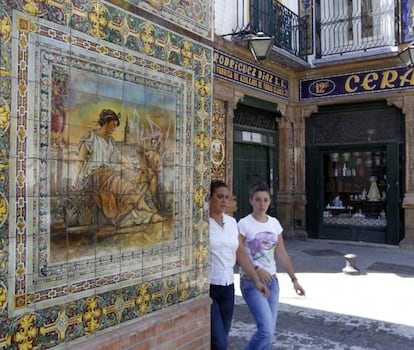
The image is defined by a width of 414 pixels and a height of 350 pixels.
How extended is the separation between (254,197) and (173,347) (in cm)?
133

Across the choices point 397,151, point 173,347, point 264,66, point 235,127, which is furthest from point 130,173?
point 397,151

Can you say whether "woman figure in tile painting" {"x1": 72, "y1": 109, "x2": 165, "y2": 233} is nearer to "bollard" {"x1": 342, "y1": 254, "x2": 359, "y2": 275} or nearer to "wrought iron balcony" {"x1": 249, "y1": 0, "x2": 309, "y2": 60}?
"bollard" {"x1": 342, "y1": 254, "x2": 359, "y2": 275}

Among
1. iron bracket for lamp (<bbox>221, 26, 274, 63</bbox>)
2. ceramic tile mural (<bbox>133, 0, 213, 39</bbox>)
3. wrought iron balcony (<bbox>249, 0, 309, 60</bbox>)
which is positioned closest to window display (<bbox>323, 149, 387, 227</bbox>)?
wrought iron balcony (<bbox>249, 0, 309, 60</bbox>)

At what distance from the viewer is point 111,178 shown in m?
2.97

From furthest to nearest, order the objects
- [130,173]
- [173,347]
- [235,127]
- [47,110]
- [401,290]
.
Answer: [235,127]
[401,290]
[173,347]
[130,173]
[47,110]

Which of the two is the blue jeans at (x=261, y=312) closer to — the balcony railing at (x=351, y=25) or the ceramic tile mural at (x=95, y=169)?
the ceramic tile mural at (x=95, y=169)

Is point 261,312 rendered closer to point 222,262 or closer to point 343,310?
point 222,262

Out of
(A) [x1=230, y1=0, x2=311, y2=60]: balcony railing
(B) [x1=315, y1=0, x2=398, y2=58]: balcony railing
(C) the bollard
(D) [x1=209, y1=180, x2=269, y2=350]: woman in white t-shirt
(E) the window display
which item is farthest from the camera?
(E) the window display

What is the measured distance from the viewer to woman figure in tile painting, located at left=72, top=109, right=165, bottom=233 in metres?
2.79

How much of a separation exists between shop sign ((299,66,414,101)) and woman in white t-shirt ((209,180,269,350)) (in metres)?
8.33

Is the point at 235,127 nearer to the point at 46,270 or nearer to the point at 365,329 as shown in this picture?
the point at 365,329

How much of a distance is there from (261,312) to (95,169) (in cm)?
166

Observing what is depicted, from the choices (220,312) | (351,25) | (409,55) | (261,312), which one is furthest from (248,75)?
(261,312)

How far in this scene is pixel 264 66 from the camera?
34.4 ft
